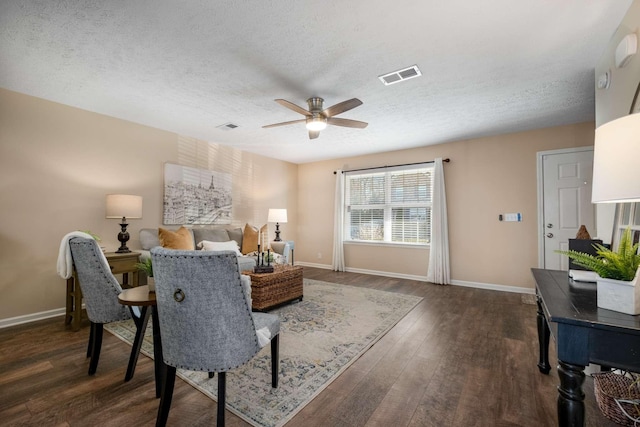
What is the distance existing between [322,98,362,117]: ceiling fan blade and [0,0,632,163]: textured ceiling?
0.25 metres

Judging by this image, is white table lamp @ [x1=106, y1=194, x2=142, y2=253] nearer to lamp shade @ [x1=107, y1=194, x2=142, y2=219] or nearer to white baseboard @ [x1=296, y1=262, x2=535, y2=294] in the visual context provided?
lamp shade @ [x1=107, y1=194, x2=142, y2=219]

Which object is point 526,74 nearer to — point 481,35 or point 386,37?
point 481,35

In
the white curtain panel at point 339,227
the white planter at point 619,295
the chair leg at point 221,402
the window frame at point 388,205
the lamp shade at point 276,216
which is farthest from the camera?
the white curtain panel at point 339,227

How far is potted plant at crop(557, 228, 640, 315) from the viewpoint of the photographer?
999 mm

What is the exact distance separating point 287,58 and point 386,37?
82 cm

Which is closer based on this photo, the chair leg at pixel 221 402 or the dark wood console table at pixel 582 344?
the dark wood console table at pixel 582 344

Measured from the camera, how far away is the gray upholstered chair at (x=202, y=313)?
4.15 feet

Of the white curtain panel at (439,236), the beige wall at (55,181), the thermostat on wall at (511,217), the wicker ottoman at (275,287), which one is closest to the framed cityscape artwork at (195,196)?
the beige wall at (55,181)

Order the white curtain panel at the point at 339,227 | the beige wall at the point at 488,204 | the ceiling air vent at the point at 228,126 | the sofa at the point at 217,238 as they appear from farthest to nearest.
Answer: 1. the white curtain panel at the point at 339,227
2. the beige wall at the point at 488,204
3. the ceiling air vent at the point at 228,126
4. the sofa at the point at 217,238

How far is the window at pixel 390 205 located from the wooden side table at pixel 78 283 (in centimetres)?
395

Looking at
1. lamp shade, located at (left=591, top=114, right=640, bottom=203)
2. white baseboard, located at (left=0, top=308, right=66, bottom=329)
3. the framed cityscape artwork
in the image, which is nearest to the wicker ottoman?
the framed cityscape artwork

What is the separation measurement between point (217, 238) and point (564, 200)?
522 centimetres

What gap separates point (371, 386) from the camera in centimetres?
188

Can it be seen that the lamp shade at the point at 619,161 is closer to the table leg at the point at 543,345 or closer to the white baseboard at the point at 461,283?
the table leg at the point at 543,345
